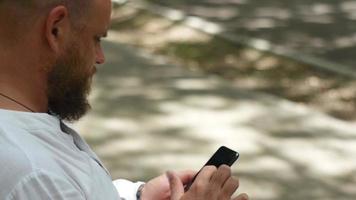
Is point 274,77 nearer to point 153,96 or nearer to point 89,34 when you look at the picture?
point 153,96

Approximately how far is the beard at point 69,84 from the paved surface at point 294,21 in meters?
5.04

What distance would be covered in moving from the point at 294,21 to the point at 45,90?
6547mm

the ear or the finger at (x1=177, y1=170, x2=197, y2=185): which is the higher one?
the ear

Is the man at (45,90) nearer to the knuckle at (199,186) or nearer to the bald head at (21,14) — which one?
the bald head at (21,14)

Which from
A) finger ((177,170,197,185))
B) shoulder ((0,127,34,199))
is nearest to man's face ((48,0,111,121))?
shoulder ((0,127,34,199))

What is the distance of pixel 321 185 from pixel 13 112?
10.6ft

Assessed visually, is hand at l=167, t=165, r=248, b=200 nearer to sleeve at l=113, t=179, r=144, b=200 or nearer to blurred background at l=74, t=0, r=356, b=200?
sleeve at l=113, t=179, r=144, b=200

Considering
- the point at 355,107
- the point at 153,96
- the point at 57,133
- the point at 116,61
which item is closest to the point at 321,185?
the point at 355,107

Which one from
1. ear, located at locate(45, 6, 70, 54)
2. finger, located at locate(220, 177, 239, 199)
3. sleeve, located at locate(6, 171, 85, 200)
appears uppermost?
ear, located at locate(45, 6, 70, 54)

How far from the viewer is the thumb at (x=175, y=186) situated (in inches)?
73.3

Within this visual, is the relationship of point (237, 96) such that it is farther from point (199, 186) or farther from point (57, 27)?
point (57, 27)

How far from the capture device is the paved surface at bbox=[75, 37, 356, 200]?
469 cm

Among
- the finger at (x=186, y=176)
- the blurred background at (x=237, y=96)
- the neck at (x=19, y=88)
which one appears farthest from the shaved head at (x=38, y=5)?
the blurred background at (x=237, y=96)

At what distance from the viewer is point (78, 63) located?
168 cm
